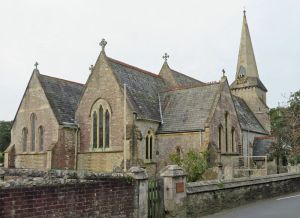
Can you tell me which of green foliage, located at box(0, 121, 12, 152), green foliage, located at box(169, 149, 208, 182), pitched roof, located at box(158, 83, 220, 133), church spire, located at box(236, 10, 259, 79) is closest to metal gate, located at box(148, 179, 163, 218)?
green foliage, located at box(169, 149, 208, 182)

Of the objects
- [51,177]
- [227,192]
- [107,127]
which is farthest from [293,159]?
[51,177]

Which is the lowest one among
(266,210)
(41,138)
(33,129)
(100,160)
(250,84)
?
(266,210)

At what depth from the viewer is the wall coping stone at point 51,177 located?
8672 millimetres

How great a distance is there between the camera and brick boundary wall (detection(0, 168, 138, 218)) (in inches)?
336

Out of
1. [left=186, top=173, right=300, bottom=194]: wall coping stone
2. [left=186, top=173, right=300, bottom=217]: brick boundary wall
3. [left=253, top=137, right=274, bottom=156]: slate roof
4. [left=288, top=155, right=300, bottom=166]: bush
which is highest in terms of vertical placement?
[left=253, top=137, right=274, bottom=156]: slate roof

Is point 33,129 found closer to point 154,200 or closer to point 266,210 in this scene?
point 154,200

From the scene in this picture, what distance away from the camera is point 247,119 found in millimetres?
41500

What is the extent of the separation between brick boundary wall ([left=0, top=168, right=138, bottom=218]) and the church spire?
42.8 meters

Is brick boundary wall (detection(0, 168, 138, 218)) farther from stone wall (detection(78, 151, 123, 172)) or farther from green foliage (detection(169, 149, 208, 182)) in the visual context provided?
stone wall (detection(78, 151, 123, 172))

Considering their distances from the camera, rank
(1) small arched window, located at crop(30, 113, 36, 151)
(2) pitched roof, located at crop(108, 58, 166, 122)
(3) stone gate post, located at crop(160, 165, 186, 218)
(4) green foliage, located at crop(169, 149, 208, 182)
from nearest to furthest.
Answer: (3) stone gate post, located at crop(160, 165, 186, 218) < (4) green foliage, located at crop(169, 149, 208, 182) < (2) pitched roof, located at crop(108, 58, 166, 122) < (1) small arched window, located at crop(30, 113, 36, 151)

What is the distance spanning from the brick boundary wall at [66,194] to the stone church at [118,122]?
1473 cm

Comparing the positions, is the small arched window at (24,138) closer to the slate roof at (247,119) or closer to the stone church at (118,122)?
the stone church at (118,122)

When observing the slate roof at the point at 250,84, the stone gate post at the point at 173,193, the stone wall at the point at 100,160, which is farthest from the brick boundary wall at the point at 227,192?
the slate roof at the point at 250,84

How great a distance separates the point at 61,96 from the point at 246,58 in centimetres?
2875
